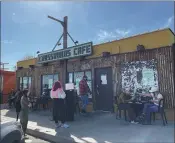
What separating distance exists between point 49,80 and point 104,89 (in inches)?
177

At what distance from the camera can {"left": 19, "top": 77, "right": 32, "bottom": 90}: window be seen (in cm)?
1522

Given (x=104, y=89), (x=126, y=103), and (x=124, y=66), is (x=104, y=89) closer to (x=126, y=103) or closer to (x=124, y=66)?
(x=124, y=66)

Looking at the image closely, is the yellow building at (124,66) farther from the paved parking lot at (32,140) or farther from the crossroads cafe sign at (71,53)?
the paved parking lot at (32,140)

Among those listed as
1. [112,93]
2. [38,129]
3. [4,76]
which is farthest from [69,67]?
[4,76]

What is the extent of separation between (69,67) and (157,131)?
22.3 ft

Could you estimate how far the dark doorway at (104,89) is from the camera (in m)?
10.2

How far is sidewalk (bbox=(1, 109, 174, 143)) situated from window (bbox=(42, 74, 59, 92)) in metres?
4.92

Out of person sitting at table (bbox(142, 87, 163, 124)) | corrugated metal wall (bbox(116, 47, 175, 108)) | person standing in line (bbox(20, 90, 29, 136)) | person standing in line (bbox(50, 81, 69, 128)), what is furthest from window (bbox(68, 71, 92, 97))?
person standing in line (bbox(20, 90, 29, 136))

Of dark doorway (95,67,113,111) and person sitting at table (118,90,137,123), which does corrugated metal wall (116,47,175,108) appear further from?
dark doorway (95,67,113,111)

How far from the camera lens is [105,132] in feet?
22.1

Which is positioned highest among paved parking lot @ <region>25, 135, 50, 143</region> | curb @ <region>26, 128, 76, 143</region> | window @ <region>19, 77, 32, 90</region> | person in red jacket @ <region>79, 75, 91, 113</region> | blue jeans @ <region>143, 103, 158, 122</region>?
window @ <region>19, 77, 32, 90</region>

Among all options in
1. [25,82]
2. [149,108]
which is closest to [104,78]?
[149,108]

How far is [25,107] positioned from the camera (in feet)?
22.0

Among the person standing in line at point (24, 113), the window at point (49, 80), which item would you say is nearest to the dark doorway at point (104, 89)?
the window at point (49, 80)
